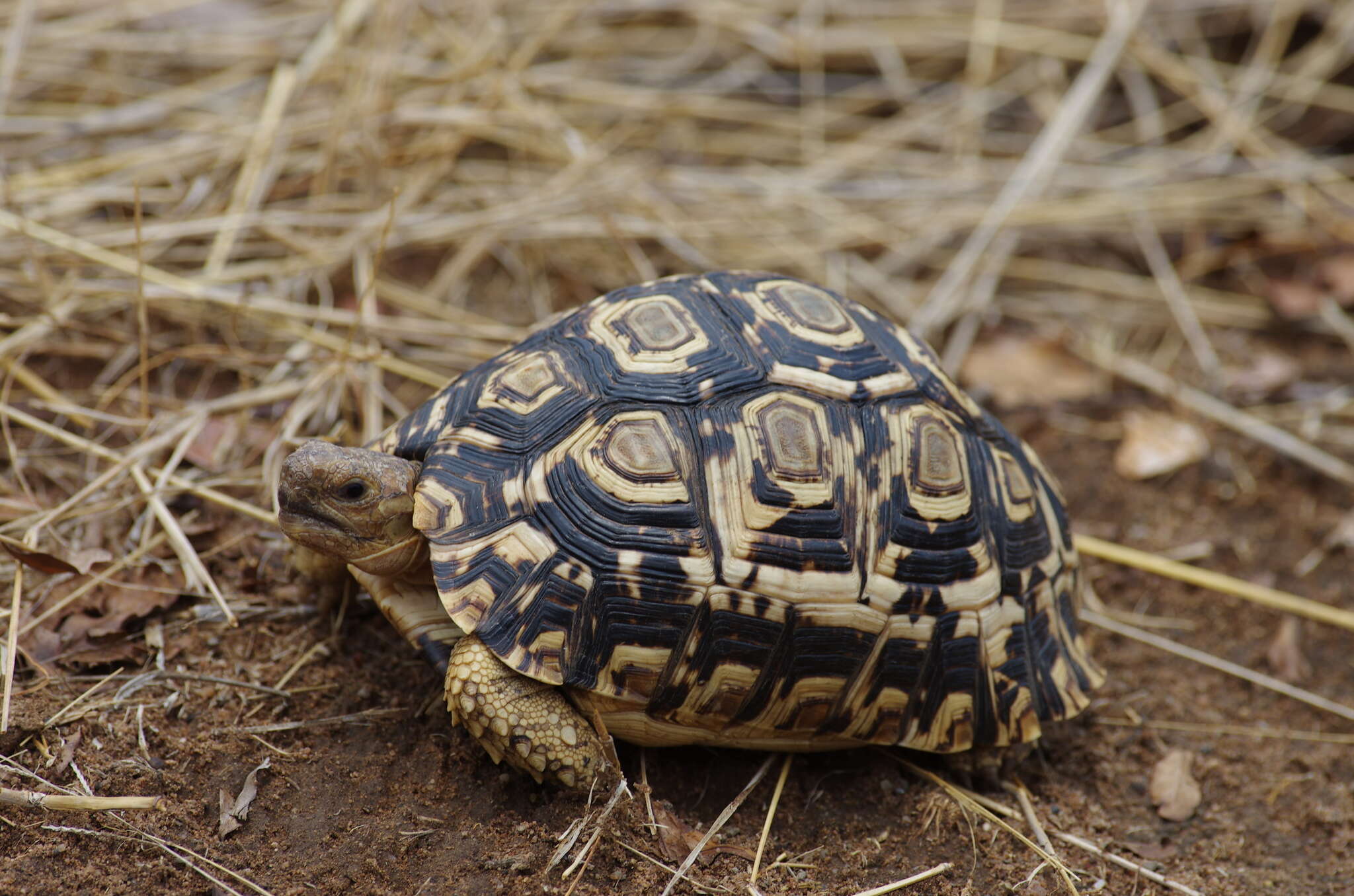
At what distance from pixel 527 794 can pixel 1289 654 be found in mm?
2515

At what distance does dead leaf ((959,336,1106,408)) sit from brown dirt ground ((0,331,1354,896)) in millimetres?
1174

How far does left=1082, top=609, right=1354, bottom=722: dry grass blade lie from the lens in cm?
321

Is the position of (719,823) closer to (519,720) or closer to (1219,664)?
(519,720)

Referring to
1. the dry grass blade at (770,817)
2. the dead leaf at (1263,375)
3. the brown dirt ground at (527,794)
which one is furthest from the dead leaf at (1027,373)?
the dry grass blade at (770,817)

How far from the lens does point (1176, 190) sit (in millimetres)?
5031

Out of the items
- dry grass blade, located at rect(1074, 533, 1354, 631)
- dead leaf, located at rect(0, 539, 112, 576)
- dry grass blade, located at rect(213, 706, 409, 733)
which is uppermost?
dead leaf, located at rect(0, 539, 112, 576)

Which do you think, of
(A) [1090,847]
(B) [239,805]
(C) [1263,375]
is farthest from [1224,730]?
(B) [239,805]

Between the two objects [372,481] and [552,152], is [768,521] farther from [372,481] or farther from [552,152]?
[552,152]

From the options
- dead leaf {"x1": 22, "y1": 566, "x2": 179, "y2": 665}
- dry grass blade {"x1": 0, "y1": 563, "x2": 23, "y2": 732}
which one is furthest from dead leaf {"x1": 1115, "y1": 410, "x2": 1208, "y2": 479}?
dry grass blade {"x1": 0, "y1": 563, "x2": 23, "y2": 732}

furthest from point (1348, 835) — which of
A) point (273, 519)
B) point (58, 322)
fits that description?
point (58, 322)

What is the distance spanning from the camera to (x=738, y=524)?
2.37 m

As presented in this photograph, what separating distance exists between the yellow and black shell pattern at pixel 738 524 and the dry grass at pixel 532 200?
0.72 m

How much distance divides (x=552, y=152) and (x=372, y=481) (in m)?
2.39

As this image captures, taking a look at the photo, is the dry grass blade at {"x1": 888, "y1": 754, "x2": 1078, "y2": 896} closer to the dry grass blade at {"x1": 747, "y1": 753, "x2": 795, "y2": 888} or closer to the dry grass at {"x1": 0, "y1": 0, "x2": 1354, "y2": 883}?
the dry grass blade at {"x1": 747, "y1": 753, "x2": 795, "y2": 888}
